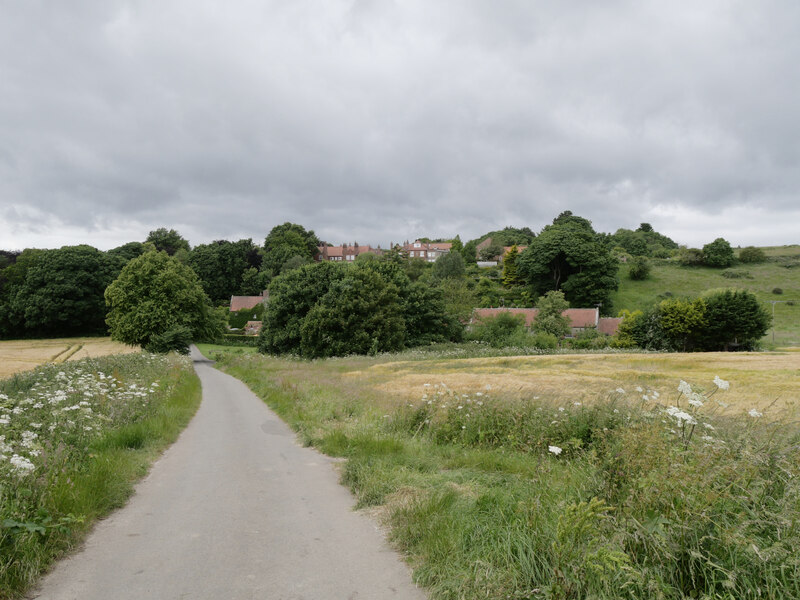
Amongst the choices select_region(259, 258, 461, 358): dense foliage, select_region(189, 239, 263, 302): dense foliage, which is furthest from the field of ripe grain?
select_region(189, 239, 263, 302): dense foliage

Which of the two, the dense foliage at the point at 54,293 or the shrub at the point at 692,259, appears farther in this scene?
the shrub at the point at 692,259

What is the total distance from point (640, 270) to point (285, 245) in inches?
3112

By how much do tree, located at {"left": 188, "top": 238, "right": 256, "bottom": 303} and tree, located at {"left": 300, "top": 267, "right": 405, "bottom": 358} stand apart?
6955cm

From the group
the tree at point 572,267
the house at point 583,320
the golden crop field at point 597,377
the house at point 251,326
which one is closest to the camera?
the golden crop field at point 597,377

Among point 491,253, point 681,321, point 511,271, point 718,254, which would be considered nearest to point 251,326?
point 511,271

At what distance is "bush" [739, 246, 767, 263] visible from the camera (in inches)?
4363

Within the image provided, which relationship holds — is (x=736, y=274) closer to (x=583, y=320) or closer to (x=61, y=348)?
(x=583, y=320)

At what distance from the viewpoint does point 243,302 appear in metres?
104

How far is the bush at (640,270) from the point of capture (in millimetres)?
94812

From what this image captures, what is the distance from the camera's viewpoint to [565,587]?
144 inches

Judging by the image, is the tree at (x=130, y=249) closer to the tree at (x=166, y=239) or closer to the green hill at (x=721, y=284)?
the tree at (x=166, y=239)

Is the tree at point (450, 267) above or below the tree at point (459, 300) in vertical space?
above

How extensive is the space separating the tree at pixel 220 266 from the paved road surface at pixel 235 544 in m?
110

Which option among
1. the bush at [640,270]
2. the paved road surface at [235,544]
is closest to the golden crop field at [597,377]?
the paved road surface at [235,544]
